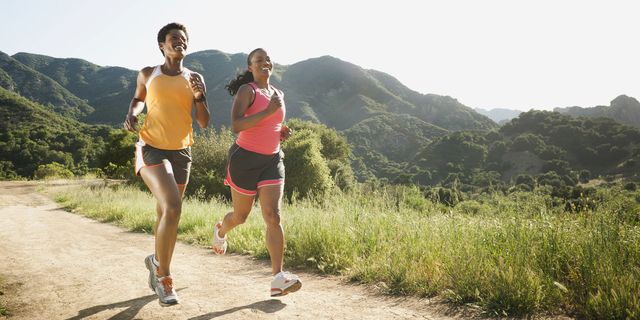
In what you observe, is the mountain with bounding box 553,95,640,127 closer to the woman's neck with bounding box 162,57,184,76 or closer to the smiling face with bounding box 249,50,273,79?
the smiling face with bounding box 249,50,273,79

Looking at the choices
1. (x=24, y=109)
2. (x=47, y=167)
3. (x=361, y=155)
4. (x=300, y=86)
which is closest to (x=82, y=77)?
(x=300, y=86)

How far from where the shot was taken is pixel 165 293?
10.5ft

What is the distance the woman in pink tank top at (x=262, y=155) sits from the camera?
11.3 feet

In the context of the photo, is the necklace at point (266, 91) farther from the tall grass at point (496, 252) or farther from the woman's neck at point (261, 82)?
the tall grass at point (496, 252)

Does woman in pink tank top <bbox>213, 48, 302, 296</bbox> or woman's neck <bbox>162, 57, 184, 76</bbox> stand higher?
woman's neck <bbox>162, 57, 184, 76</bbox>

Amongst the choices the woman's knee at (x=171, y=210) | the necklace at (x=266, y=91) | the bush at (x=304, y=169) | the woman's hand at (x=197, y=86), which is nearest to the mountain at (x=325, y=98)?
the bush at (x=304, y=169)

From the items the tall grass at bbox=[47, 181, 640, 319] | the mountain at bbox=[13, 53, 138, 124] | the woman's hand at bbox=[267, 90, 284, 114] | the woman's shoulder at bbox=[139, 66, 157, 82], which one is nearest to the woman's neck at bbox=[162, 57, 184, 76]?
the woman's shoulder at bbox=[139, 66, 157, 82]

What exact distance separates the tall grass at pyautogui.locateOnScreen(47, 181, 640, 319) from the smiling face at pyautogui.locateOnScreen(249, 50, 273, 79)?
2233 mm

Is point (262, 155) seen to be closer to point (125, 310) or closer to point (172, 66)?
point (172, 66)

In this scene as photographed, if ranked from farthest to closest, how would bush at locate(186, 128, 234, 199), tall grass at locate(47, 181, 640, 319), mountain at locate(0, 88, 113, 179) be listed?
mountain at locate(0, 88, 113, 179) → bush at locate(186, 128, 234, 199) → tall grass at locate(47, 181, 640, 319)

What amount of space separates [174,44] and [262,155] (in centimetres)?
128

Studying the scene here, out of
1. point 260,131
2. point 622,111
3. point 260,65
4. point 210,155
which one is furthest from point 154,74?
point 622,111

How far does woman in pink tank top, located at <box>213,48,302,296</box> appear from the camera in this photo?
3432 mm

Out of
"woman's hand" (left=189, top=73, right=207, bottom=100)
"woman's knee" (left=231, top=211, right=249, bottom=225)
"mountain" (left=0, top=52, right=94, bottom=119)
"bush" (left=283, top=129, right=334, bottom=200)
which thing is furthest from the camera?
"mountain" (left=0, top=52, right=94, bottom=119)
